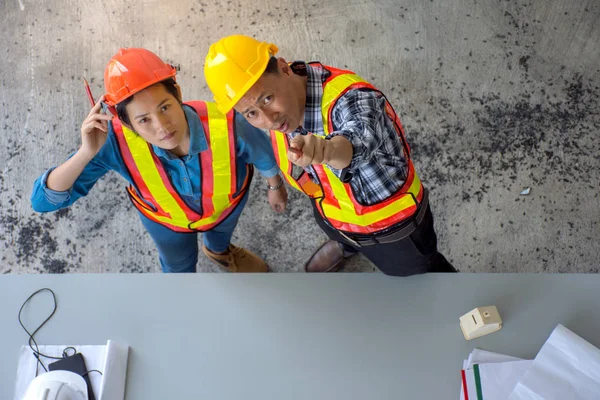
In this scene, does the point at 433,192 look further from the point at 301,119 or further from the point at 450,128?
the point at 301,119

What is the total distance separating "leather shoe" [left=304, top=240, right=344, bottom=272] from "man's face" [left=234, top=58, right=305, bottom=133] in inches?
38.7

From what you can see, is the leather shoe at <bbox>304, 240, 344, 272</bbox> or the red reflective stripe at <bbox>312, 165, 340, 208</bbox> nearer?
the red reflective stripe at <bbox>312, 165, 340, 208</bbox>

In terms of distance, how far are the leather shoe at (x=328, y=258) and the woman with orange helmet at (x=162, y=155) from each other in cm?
50

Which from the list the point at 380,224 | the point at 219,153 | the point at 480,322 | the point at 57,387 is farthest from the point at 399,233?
the point at 57,387

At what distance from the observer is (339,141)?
0.97 meters

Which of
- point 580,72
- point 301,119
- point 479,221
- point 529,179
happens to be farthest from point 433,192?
point 301,119

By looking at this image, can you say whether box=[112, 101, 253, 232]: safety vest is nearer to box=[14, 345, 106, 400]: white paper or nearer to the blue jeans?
the blue jeans

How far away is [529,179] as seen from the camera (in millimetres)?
2186

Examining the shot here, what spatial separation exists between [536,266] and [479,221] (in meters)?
0.29

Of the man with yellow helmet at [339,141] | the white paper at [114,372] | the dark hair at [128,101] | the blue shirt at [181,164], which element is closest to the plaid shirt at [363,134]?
the man with yellow helmet at [339,141]

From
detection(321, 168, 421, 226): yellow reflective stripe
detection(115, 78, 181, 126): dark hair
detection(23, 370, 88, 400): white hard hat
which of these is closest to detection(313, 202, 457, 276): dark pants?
detection(321, 168, 421, 226): yellow reflective stripe

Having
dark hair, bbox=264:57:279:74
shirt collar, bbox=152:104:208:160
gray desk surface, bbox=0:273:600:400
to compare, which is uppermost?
dark hair, bbox=264:57:279:74

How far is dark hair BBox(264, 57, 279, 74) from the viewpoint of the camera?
109 cm

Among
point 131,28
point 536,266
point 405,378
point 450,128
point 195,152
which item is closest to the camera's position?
point 405,378
